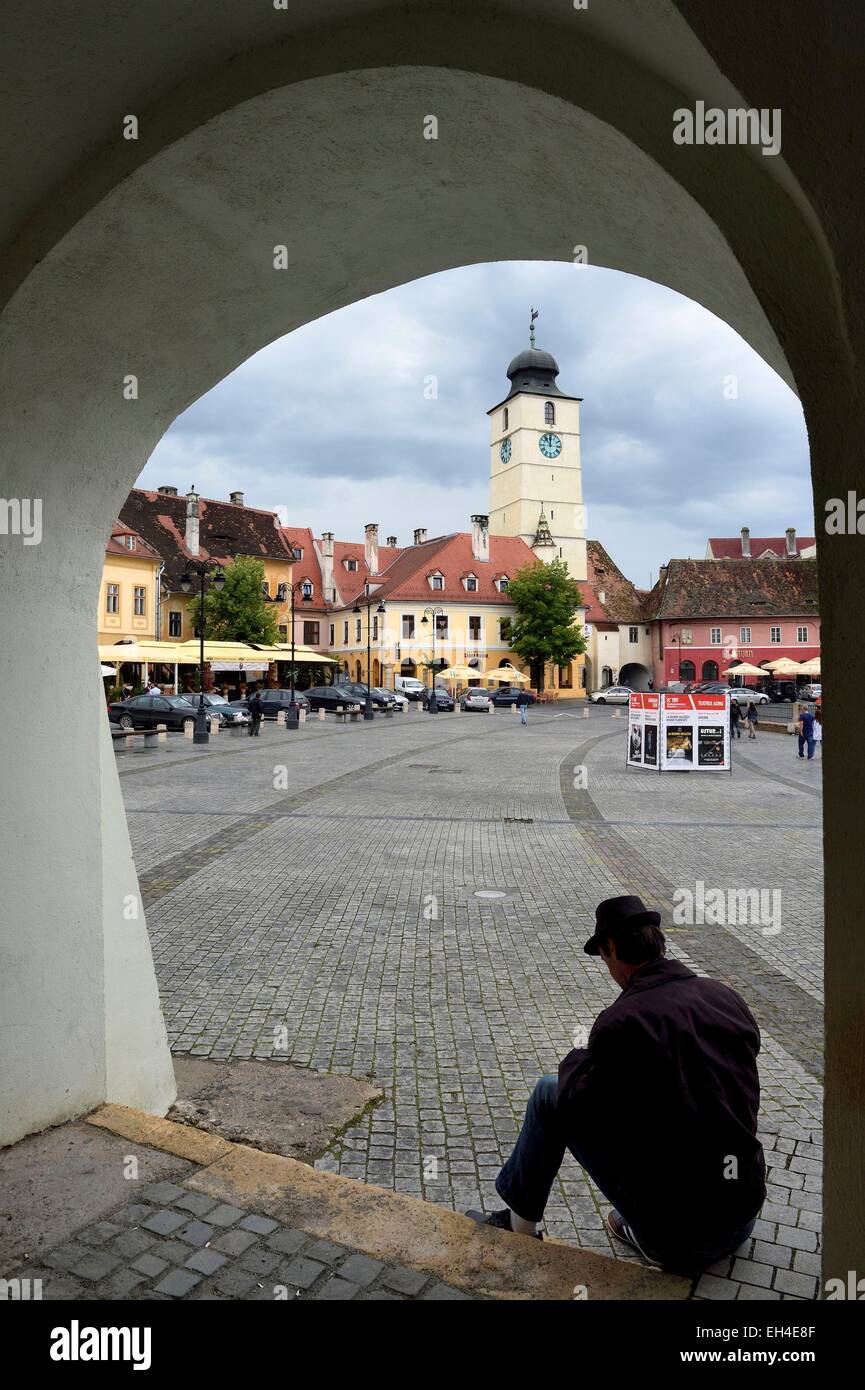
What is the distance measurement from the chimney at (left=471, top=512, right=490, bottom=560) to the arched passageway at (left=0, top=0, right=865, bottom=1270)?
6947cm

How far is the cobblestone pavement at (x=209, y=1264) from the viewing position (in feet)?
9.06

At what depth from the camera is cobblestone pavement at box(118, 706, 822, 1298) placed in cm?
413

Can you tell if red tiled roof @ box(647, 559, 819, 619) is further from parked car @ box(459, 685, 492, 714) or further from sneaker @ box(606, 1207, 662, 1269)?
sneaker @ box(606, 1207, 662, 1269)

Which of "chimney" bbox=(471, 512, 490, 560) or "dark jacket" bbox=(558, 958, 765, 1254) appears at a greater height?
"chimney" bbox=(471, 512, 490, 560)

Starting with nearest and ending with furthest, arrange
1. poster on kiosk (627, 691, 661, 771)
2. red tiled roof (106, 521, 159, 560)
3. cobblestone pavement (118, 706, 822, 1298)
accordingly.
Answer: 1. cobblestone pavement (118, 706, 822, 1298)
2. poster on kiosk (627, 691, 661, 771)
3. red tiled roof (106, 521, 159, 560)

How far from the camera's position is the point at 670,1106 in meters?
2.81

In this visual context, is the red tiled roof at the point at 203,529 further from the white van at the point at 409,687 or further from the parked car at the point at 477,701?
the parked car at the point at 477,701

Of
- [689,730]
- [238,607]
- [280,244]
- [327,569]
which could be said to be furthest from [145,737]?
[327,569]

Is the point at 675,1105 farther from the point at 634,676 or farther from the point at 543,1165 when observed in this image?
the point at 634,676

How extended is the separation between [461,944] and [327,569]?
69.1m

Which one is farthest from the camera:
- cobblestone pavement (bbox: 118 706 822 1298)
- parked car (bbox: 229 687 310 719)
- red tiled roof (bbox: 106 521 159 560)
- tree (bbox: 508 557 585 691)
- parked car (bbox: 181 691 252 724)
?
tree (bbox: 508 557 585 691)

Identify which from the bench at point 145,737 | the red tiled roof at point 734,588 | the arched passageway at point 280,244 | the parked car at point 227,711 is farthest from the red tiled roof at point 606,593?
the arched passageway at point 280,244

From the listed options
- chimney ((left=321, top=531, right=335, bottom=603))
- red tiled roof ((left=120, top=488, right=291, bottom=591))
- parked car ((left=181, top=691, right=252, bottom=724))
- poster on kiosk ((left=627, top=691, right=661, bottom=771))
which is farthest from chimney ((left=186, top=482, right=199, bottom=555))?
poster on kiosk ((left=627, top=691, right=661, bottom=771))

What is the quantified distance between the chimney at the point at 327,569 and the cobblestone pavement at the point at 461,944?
58031 millimetres
